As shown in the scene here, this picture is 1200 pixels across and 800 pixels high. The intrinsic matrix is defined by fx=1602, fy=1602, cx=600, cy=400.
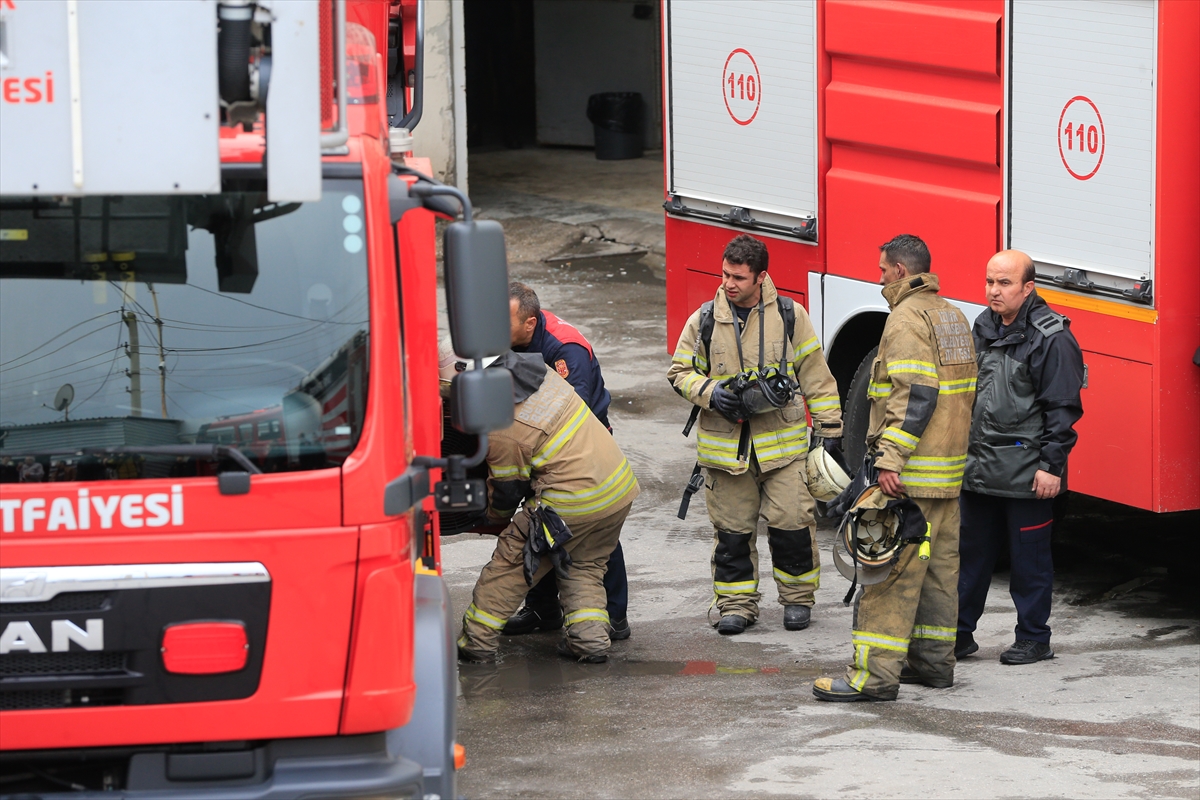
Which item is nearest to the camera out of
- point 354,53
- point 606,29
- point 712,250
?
point 354,53

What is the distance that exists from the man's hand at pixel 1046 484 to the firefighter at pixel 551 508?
1.56 meters

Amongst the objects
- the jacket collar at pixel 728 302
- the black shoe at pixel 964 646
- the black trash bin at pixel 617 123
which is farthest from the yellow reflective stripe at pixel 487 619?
the black trash bin at pixel 617 123

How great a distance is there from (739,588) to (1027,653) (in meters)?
1.23

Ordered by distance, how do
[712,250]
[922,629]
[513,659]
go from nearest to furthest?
[922,629] < [513,659] < [712,250]

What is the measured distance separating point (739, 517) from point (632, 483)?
685 mm

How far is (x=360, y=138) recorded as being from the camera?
4.12m

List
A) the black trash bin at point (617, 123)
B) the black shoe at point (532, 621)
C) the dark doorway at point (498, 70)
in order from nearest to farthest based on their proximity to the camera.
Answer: the black shoe at point (532, 621) < the black trash bin at point (617, 123) < the dark doorway at point (498, 70)

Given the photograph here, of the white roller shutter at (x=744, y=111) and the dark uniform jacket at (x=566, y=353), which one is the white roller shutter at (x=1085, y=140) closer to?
the white roller shutter at (x=744, y=111)

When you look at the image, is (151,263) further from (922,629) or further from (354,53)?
(922,629)

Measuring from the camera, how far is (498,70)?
69.7 ft

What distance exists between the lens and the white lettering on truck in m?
3.75

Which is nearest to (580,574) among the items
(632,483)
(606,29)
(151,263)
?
(632,483)

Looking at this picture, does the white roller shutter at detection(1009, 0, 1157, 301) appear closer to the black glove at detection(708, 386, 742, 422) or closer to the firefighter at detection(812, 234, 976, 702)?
the firefighter at detection(812, 234, 976, 702)

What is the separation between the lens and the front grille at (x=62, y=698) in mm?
3814
